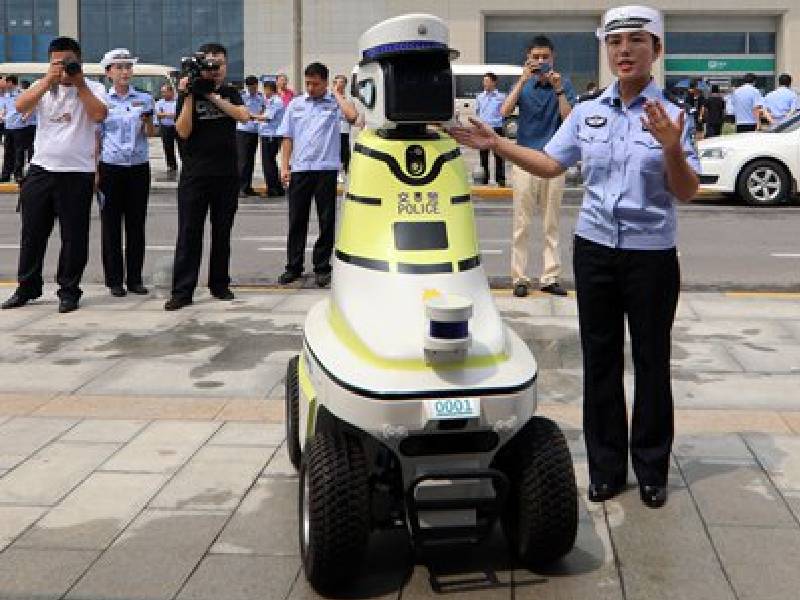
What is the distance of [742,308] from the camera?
8586 millimetres

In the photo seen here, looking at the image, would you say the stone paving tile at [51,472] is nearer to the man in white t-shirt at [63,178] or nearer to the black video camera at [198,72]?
the man in white t-shirt at [63,178]

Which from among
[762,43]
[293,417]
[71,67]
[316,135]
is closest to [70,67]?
[71,67]

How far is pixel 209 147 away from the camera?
859cm

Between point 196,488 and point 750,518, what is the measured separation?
2194 millimetres

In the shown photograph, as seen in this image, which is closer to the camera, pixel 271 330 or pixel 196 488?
pixel 196 488

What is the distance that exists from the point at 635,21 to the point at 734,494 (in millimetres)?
1922

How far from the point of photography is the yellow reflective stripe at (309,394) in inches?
160

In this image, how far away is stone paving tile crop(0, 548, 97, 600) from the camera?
11.8 ft

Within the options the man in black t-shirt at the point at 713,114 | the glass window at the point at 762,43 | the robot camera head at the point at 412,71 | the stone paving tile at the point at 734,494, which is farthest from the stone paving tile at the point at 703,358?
the glass window at the point at 762,43

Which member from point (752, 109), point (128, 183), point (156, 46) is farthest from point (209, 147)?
point (156, 46)

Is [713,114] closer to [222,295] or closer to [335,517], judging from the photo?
[222,295]

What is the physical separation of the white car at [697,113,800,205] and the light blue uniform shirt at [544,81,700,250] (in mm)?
12508

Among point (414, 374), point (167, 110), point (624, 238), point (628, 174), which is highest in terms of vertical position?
point (167, 110)

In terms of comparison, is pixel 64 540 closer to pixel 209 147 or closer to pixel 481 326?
pixel 481 326
